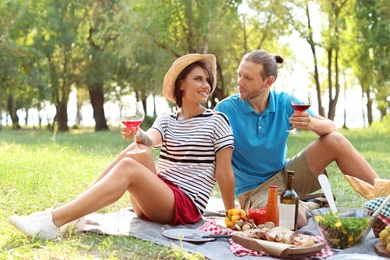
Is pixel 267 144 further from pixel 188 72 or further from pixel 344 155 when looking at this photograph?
pixel 188 72

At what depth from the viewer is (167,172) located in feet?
17.7

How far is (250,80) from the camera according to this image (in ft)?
18.2

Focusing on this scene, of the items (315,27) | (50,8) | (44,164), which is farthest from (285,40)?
(44,164)

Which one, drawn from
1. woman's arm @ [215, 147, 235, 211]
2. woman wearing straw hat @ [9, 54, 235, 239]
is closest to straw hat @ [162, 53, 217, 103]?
woman wearing straw hat @ [9, 54, 235, 239]

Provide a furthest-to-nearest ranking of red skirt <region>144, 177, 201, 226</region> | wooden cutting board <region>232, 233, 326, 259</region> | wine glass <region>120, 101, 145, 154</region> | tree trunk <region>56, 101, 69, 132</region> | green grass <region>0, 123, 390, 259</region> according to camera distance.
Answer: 1. tree trunk <region>56, 101, 69, 132</region>
2. red skirt <region>144, 177, 201, 226</region>
3. wine glass <region>120, 101, 145, 154</region>
4. green grass <region>0, 123, 390, 259</region>
5. wooden cutting board <region>232, 233, 326, 259</region>

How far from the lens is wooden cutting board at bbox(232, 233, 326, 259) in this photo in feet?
13.2

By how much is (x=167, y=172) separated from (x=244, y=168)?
0.84 meters

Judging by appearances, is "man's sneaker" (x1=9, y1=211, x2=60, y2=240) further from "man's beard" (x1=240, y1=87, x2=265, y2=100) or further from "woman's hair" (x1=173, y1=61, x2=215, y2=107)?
"man's beard" (x1=240, y1=87, x2=265, y2=100)

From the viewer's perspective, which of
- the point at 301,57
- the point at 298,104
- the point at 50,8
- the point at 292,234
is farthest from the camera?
the point at 301,57

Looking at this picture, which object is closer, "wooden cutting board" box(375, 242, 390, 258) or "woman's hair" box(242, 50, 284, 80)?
"wooden cutting board" box(375, 242, 390, 258)

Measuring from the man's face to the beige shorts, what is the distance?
74 centimetres

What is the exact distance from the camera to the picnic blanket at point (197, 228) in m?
4.25

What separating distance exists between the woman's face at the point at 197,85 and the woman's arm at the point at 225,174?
1.69ft

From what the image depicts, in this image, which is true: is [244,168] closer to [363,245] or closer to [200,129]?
[200,129]
